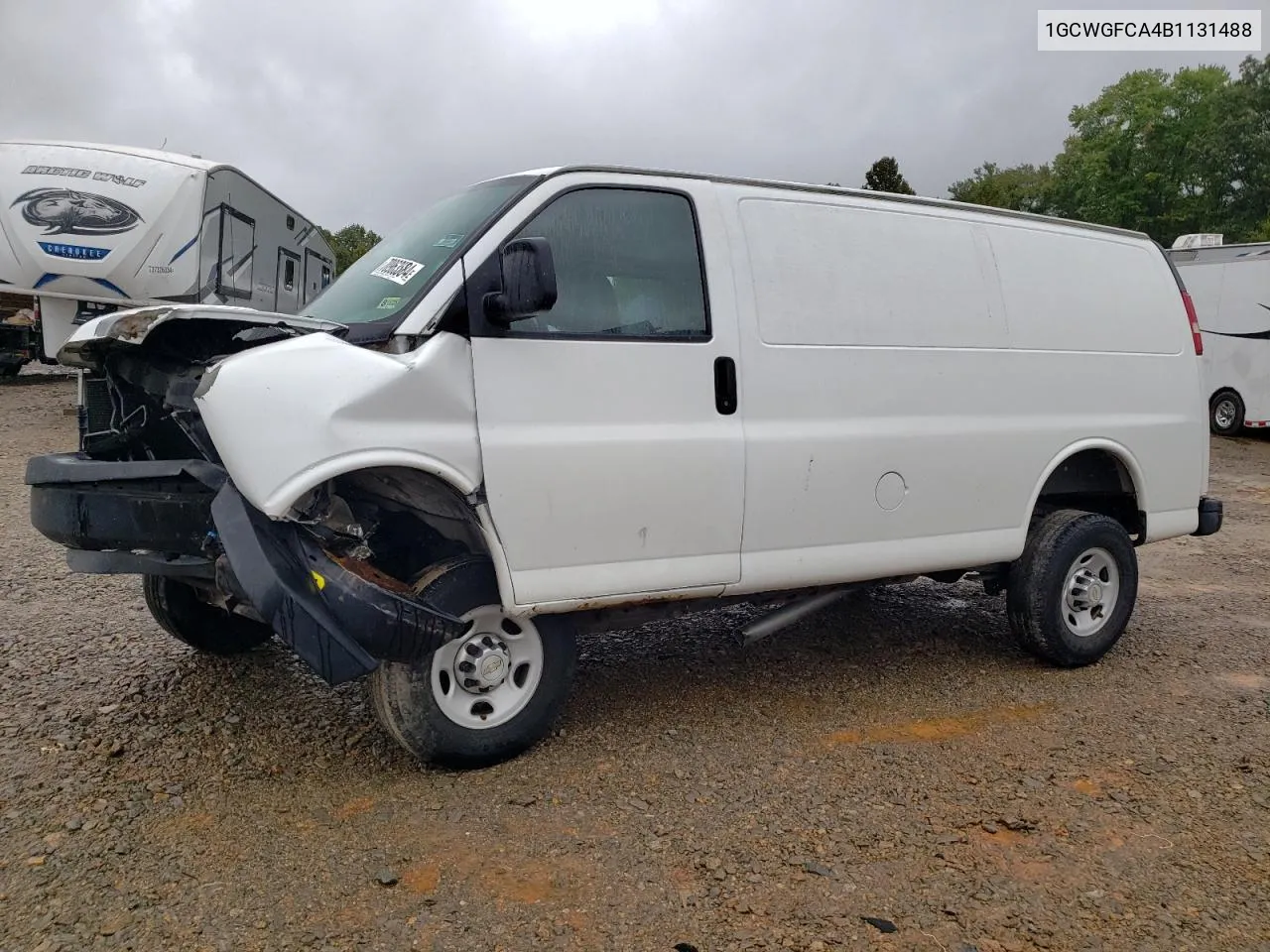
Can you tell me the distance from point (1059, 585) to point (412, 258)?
3357 mm

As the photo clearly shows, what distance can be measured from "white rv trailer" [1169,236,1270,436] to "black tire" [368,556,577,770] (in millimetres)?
14846

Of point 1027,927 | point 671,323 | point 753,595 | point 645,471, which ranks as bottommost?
point 1027,927

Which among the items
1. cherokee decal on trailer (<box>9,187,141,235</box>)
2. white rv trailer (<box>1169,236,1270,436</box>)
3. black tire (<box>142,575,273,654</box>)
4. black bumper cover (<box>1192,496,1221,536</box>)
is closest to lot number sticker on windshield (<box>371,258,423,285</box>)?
black tire (<box>142,575,273,654</box>)

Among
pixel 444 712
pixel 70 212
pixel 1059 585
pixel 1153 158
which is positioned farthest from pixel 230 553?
pixel 1153 158

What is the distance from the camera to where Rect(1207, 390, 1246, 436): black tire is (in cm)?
1602

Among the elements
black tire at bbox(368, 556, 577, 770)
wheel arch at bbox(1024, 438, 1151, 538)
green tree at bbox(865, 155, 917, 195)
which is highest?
green tree at bbox(865, 155, 917, 195)

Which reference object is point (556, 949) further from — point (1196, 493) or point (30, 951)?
point (1196, 493)

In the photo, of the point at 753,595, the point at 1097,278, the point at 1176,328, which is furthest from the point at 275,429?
the point at 1176,328

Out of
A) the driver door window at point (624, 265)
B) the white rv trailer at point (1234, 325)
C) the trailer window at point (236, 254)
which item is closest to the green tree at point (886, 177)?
the white rv trailer at point (1234, 325)

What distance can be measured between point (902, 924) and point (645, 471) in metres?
1.69

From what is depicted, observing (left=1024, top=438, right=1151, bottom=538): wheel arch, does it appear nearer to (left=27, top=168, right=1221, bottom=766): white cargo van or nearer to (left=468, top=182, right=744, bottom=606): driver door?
(left=27, top=168, right=1221, bottom=766): white cargo van

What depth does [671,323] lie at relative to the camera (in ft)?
12.3

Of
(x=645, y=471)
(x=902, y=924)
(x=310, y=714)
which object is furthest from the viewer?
(x=310, y=714)

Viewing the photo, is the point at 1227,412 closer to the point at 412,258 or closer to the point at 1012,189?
the point at 412,258
